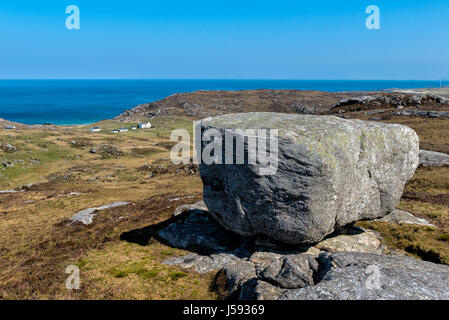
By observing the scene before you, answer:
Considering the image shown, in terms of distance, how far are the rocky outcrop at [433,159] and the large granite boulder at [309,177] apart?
2586cm

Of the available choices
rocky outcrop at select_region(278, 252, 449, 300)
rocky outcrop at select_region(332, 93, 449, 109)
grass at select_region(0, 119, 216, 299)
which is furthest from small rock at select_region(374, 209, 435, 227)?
rocky outcrop at select_region(332, 93, 449, 109)

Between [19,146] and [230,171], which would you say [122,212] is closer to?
[230,171]

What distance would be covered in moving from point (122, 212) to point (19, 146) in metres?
59.1

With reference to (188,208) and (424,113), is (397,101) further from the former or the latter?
(188,208)

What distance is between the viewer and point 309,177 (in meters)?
16.7

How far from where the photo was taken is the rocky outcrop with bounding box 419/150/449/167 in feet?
136

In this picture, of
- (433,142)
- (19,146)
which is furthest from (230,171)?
(19,146)

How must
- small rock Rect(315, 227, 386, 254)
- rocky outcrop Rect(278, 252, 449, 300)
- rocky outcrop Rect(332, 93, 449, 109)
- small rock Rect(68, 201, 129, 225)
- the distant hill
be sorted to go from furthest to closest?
1. the distant hill
2. rocky outcrop Rect(332, 93, 449, 109)
3. small rock Rect(68, 201, 129, 225)
4. small rock Rect(315, 227, 386, 254)
5. rocky outcrop Rect(278, 252, 449, 300)

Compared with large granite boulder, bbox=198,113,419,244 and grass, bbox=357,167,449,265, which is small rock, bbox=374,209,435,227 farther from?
large granite boulder, bbox=198,113,419,244

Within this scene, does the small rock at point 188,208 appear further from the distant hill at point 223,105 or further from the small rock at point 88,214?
the distant hill at point 223,105

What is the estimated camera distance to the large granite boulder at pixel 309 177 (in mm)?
16906

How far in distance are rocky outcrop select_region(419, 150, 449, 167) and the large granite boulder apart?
2586 centimetres

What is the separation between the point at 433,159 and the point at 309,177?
36.2 metres
